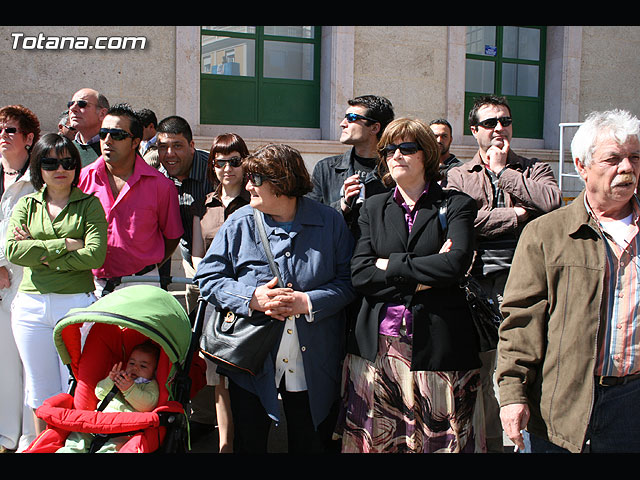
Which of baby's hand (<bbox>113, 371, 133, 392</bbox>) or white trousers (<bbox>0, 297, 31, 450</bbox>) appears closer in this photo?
baby's hand (<bbox>113, 371, 133, 392</bbox>)

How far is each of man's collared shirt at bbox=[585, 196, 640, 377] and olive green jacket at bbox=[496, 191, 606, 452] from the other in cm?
4

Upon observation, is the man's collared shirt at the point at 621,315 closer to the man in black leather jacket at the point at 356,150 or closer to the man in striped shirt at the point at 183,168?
the man in black leather jacket at the point at 356,150

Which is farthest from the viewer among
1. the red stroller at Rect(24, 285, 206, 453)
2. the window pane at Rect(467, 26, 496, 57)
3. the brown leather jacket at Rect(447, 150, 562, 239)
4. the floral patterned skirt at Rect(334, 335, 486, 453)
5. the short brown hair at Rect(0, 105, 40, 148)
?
the window pane at Rect(467, 26, 496, 57)

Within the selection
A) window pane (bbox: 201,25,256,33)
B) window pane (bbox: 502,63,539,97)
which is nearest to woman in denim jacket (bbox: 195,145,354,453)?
window pane (bbox: 201,25,256,33)

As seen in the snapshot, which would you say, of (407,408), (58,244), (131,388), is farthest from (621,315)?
(58,244)

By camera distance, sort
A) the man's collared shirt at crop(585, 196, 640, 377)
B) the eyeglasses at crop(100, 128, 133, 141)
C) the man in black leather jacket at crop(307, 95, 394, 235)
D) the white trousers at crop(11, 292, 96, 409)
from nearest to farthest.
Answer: the man's collared shirt at crop(585, 196, 640, 377) → the white trousers at crop(11, 292, 96, 409) → the man in black leather jacket at crop(307, 95, 394, 235) → the eyeglasses at crop(100, 128, 133, 141)

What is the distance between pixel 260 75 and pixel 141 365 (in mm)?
7350

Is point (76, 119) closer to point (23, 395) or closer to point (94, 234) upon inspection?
point (94, 234)

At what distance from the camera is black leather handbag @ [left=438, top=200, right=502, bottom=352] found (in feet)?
10.7

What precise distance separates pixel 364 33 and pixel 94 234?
695 centimetres

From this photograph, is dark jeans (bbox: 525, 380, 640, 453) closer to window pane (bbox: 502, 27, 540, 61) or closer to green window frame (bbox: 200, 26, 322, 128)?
green window frame (bbox: 200, 26, 322, 128)

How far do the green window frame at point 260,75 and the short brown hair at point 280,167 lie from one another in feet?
21.3

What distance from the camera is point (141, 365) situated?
11.5ft

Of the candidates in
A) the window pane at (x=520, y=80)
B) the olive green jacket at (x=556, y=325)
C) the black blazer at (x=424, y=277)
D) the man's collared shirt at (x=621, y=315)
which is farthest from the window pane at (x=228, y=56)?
the man's collared shirt at (x=621, y=315)
